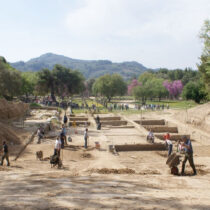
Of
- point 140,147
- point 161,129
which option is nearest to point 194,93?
point 161,129

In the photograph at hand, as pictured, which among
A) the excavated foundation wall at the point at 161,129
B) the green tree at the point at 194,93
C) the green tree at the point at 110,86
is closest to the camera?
the excavated foundation wall at the point at 161,129

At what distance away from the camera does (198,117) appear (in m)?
31.0

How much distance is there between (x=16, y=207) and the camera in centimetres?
588

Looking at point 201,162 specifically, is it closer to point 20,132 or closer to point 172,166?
point 172,166

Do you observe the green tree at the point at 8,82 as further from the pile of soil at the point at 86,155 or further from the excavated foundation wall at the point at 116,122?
the pile of soil at the point at 86,155

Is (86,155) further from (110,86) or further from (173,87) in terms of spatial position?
(173,87)

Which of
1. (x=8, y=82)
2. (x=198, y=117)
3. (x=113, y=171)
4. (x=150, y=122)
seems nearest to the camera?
(x=113, y=171)

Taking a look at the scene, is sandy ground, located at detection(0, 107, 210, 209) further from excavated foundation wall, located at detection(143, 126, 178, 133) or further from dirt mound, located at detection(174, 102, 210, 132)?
dirt mound, located at detection(174, 102, 210, 132)

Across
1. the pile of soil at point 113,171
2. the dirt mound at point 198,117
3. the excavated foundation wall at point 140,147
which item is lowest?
the excavated foundation wall at point 140,147

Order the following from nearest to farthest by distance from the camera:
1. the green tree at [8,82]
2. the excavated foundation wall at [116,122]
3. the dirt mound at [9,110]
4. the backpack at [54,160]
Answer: the backpack at [54,160], the dirt mound at [9,110], the excavated foundation wall at [116,122], the green tree at [8,82]

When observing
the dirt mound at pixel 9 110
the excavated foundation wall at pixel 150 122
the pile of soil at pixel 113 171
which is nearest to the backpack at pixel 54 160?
the pile of soil at pixel 113 171

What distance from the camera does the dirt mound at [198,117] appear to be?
28438mm

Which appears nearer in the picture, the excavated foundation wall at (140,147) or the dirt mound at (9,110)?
the excavated foundation wall at (140,147)

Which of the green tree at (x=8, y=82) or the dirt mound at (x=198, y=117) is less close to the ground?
the green tree at (x=8, y=82)
